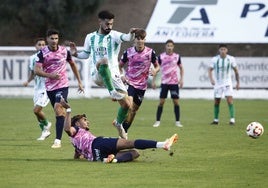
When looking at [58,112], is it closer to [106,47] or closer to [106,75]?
[106,75]

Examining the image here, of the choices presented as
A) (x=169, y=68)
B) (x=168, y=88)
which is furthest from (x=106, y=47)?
(x=169, y=68)

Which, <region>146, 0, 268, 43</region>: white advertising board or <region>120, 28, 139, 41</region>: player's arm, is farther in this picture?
<region>146, 0, 268, 43</region>: white advertising board

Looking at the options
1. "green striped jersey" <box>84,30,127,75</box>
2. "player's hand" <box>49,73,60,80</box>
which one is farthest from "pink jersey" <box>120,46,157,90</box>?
"player's hand" <box>49,73,60,80</box>

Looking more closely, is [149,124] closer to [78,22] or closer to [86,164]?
[86,164]

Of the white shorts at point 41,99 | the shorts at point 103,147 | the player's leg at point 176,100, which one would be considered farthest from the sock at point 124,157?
the player's leg at point 176,100

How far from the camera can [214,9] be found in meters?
43.6

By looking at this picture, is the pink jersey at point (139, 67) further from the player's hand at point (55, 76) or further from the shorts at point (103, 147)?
the shorts at point (103, 147)

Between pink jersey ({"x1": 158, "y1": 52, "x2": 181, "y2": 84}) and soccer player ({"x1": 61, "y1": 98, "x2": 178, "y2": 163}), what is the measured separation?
1055 centimetres

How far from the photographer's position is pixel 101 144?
1481 centimetres

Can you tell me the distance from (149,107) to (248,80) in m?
7.04

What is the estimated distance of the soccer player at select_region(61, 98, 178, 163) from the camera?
48.1ft

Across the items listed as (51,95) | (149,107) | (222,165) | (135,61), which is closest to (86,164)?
(222,165)

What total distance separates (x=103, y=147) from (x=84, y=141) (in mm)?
369

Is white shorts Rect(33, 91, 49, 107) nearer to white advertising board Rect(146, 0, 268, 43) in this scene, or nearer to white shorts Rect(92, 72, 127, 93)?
white shorts Rect(92, 72, 127, 93)
